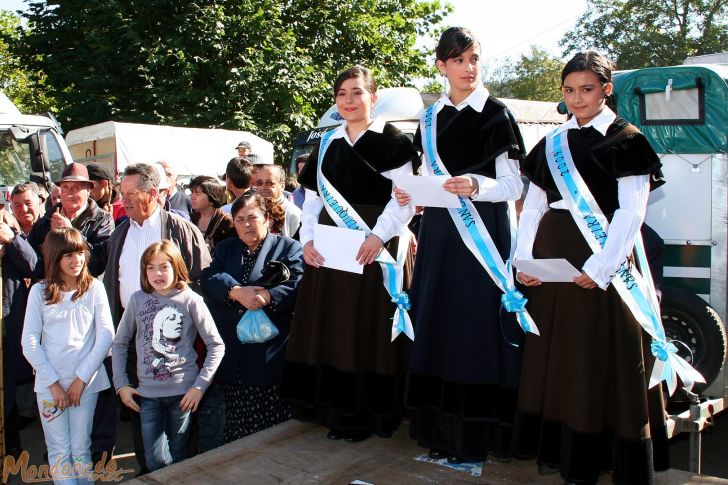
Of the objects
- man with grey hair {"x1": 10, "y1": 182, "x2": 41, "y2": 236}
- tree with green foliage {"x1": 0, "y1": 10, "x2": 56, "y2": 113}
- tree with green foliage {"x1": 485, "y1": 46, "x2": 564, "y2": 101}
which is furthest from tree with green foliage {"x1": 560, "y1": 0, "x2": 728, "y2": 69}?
man with grey hair {"x1": 10, "y1": 182, "x2": 41, "y2": 236}

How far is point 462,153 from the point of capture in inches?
122

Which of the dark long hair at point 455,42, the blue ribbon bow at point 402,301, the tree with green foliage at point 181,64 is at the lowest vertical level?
the blue ribbon bow at point 402,301

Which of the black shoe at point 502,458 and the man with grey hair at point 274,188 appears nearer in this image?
the black shoe at point 502,458

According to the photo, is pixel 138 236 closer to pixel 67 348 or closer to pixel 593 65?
pixel 67 348

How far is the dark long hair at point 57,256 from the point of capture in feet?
12.9

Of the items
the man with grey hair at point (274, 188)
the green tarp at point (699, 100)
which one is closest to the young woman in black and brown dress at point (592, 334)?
the green tarp at point (699, 100)

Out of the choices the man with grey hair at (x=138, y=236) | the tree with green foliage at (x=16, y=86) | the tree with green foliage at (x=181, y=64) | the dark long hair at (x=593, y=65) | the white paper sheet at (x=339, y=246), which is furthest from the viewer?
the tree with green foliage at (x=16, y=86)

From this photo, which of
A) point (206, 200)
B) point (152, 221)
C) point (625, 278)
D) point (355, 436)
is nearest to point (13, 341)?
point (152, 221)

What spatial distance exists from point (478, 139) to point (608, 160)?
0.55 m

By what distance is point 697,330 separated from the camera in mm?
4461

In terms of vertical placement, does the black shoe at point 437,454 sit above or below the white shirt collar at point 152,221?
below

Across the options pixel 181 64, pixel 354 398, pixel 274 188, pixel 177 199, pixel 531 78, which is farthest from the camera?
pixel 531 78

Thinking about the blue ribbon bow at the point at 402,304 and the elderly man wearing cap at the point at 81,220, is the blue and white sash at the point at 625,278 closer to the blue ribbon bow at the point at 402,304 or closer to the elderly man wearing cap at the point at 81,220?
the blue ribbon bow at the point at 402,304

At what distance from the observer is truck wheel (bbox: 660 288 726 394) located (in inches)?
174
